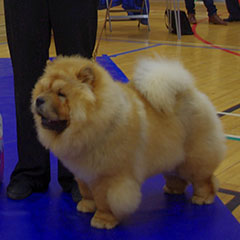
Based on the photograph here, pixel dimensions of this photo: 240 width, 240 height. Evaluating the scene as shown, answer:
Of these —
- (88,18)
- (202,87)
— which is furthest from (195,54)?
(88,18)

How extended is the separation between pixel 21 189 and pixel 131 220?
1.85 feet

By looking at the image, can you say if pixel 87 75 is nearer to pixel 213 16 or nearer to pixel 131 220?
pixel 131 220

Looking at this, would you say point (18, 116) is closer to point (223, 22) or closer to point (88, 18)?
point (88, 18)

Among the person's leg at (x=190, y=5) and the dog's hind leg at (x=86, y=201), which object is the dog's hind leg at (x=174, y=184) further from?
the person's leg at (x=190, y=5)

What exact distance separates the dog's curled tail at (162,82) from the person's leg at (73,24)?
11.6 inches

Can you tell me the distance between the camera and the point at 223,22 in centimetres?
787

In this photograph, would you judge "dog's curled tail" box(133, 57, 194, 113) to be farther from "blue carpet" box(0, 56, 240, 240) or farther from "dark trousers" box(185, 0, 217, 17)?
"dark trousers" box(185, 0, 217, 17)

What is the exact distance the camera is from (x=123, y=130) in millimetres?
1550

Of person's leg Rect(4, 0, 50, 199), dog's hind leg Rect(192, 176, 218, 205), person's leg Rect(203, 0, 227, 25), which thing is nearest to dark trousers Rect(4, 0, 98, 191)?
person's leg Rect(4, 0, 50, 199)

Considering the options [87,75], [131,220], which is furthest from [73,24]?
[131,220]

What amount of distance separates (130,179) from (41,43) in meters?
0.75

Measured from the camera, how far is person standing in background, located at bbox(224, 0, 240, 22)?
7.96 meters

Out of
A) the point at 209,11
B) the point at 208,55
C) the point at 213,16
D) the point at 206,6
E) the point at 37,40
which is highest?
the point at 37,40

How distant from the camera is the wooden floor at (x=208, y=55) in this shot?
2264 millimetres
